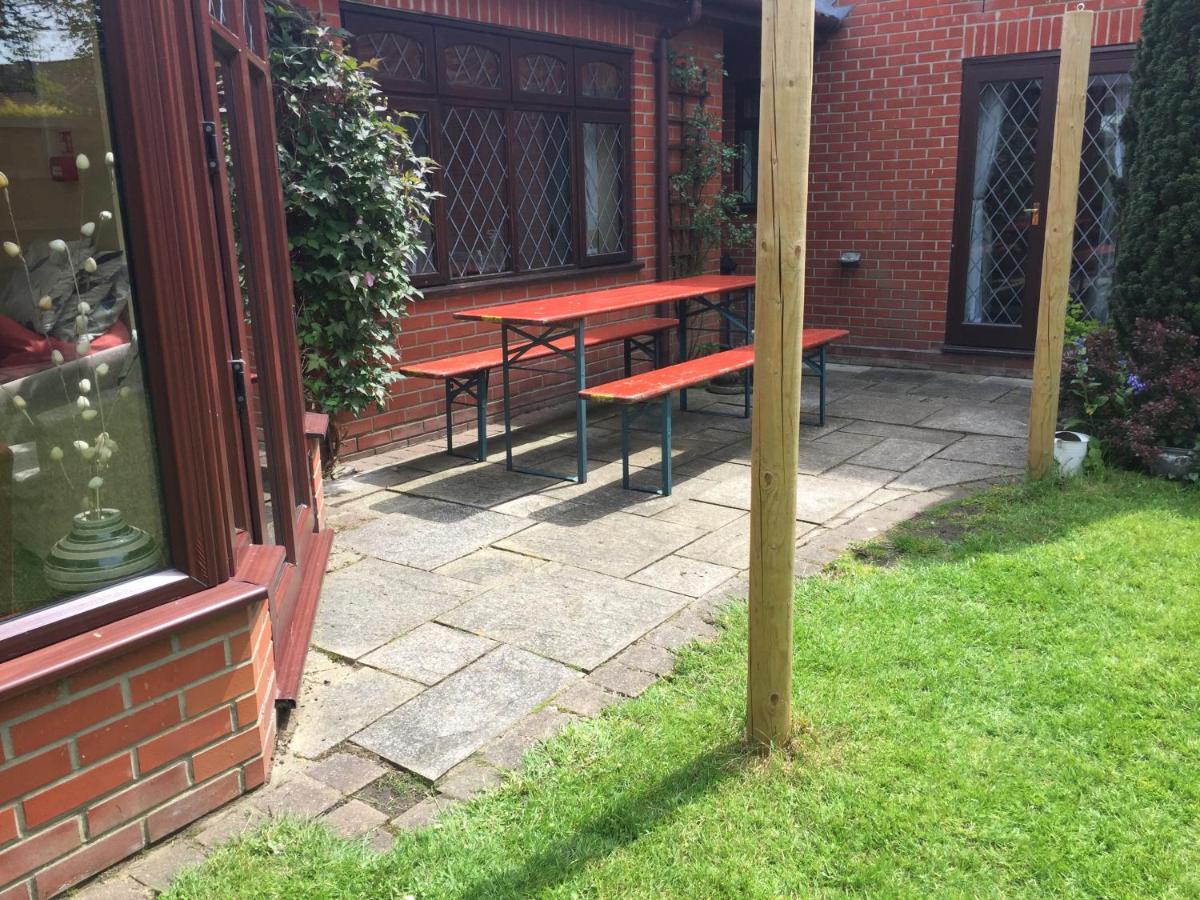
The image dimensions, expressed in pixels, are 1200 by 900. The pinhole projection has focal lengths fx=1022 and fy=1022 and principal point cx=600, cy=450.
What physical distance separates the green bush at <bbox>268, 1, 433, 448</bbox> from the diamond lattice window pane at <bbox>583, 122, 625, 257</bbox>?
2257 mm

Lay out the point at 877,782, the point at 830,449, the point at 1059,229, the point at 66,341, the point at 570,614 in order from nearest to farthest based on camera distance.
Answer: the point at 66,341 < the point at 877,782 < the point at 570,614 < the point at 1059,229 < the point at 830,449

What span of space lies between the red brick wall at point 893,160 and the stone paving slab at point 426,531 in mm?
5234

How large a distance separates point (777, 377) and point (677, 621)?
1.39m

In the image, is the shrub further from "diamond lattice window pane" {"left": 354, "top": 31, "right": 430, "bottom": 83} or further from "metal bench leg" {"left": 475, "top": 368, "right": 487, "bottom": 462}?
"diamond lattice window pane" {"left": 354, "top": 31, "right": 430, "bottom": 83}

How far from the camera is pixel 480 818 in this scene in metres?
2.45

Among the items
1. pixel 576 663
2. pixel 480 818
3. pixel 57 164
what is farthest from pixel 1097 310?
pixel 57 164

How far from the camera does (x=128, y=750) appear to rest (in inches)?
89.5

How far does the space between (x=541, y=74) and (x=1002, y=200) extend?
3932 millimetres

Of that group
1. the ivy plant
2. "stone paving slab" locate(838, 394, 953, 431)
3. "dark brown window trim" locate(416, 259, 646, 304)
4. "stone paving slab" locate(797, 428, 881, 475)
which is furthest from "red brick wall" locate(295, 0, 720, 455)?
"stone paving slab" locate(797, 428, 881, 475)

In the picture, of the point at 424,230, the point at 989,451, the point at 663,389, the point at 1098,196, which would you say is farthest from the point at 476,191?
the point at 1098,196

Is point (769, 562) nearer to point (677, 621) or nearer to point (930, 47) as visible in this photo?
point (677, 621)

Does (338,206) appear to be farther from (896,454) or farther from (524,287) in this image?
(896,454)

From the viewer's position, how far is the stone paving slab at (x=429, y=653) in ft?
10.6

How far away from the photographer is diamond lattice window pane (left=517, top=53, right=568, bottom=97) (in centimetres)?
651
